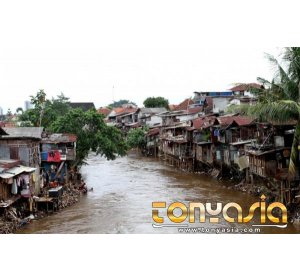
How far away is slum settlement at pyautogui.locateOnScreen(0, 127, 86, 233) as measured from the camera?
1270cm

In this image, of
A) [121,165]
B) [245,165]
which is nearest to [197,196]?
[245,165]

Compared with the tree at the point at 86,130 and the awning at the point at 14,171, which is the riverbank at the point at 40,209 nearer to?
the awning at the point at 14,171

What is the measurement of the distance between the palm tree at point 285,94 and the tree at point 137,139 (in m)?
22.6

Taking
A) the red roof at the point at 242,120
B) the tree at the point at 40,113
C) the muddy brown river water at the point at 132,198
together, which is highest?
the tree at the point at 40,113

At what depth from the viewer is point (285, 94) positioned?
474 inches

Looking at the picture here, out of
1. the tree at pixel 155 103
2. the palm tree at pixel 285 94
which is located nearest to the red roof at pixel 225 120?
the palm tree at pixel 285 94

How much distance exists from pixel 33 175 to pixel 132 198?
4.16m

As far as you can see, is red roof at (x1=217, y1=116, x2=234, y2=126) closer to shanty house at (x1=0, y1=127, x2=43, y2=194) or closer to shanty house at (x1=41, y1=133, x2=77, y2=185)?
shanty house at (x1=41, y1=133, x2=77, y2=185)

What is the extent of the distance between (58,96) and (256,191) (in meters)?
15.3

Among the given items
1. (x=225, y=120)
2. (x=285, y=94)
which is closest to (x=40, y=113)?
(x=225, y=120)

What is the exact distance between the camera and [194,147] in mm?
25344

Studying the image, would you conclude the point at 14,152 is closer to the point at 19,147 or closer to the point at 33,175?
the point at 19,147

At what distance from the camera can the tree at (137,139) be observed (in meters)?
34.6

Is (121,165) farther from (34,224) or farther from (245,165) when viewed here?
(34,224)
